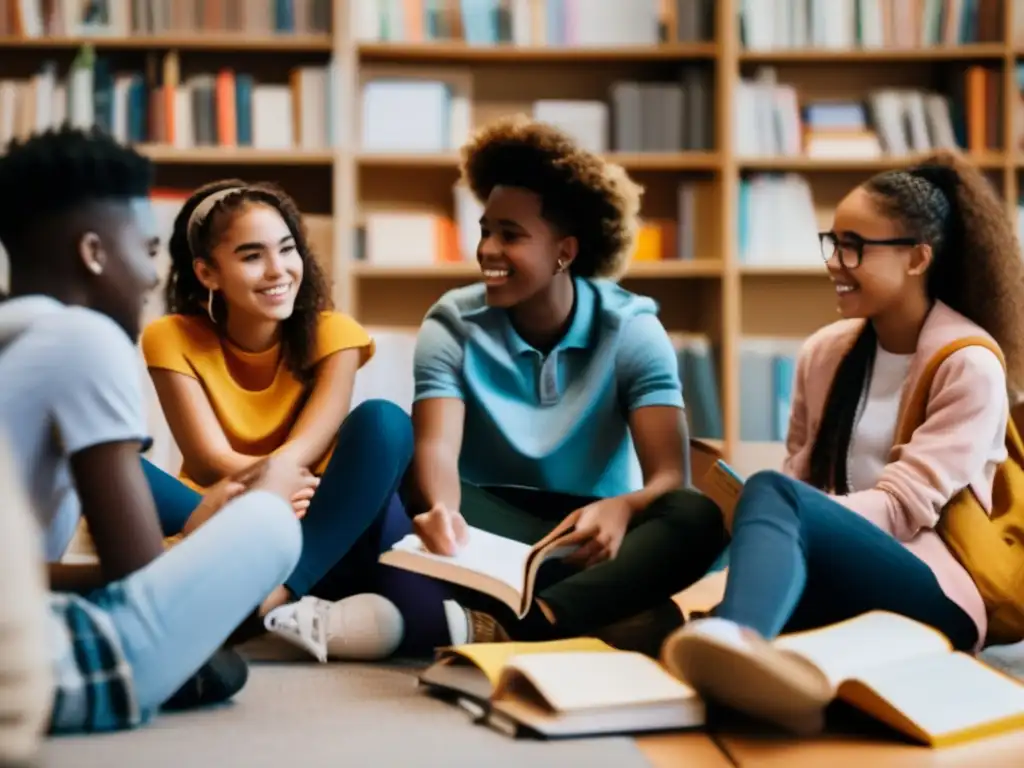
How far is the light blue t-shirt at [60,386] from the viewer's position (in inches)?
45.5

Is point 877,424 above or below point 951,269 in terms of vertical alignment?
below

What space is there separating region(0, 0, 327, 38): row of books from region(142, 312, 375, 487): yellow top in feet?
5.67

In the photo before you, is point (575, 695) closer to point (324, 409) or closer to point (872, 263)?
point (324, 409)

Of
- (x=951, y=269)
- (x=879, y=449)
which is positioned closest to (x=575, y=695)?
(x=879, y=449)

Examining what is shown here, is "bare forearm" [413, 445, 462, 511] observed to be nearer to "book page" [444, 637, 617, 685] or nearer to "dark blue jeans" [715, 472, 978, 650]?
A: "book page" [444, 637, 617, 685]

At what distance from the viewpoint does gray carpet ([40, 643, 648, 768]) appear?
113 centimetres

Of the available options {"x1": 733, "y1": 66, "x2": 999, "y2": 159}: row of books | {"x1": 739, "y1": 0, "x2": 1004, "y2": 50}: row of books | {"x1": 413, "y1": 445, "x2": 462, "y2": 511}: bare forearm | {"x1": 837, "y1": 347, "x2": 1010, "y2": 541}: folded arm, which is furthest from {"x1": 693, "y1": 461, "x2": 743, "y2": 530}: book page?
{"x1": 739, "y1": 0, "x2": 1004, "y2": 50}: row of books

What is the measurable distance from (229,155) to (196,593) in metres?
2.27

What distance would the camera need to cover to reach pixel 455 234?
3453mm

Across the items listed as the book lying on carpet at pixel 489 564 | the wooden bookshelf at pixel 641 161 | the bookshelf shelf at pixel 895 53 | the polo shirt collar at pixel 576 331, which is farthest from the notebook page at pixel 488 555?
the bookshelf shelf at pixel 895 53

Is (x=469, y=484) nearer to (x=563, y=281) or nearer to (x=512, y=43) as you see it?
(x=563, y=281)

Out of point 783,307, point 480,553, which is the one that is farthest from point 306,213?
point 480,553

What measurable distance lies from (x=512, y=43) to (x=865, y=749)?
2529 millimetres

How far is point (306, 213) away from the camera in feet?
11.7
